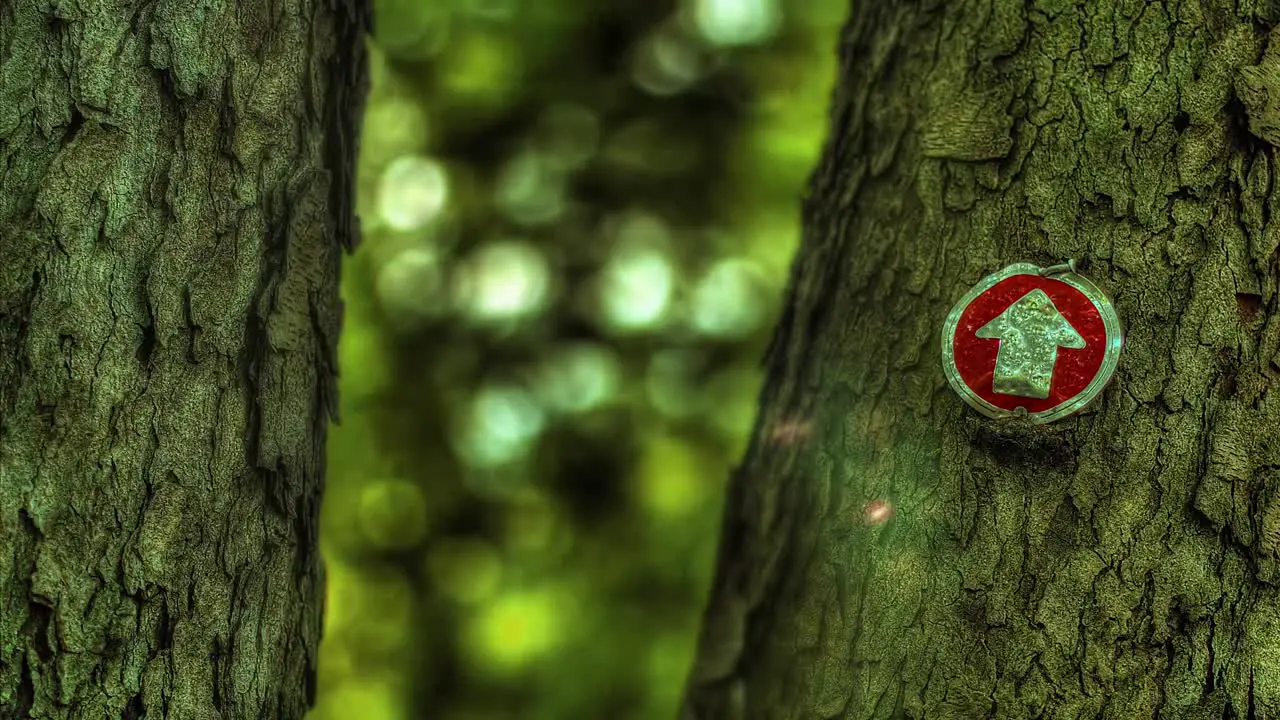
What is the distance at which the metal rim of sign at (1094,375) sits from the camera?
156cm

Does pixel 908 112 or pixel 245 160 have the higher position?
pixel 908 112

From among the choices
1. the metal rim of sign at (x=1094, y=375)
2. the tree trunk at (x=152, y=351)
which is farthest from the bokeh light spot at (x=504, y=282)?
the metal rim of sign at (x=1094, y=375)

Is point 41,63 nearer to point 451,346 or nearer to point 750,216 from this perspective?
point 451,346

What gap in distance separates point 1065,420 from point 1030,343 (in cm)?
12

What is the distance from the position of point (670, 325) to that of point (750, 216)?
536 millimetres

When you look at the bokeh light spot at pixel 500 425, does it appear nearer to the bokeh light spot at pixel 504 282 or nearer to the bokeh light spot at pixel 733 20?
the bokeh light spot at pixel 504 282

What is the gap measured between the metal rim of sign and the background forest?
2.69 metres

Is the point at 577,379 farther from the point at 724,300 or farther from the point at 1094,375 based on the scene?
the point at 1094,375

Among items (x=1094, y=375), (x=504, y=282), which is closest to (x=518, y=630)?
(x=504, y=282)

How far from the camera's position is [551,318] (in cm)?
433

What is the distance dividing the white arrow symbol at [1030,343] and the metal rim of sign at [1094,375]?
1.2 inches

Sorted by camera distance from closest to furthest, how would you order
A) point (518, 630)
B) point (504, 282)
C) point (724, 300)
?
point (518, 630), point (504, 282), point (724, 300)

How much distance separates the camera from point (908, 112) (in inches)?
74.0

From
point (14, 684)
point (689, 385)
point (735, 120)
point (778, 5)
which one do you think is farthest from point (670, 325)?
point (14, 684)
